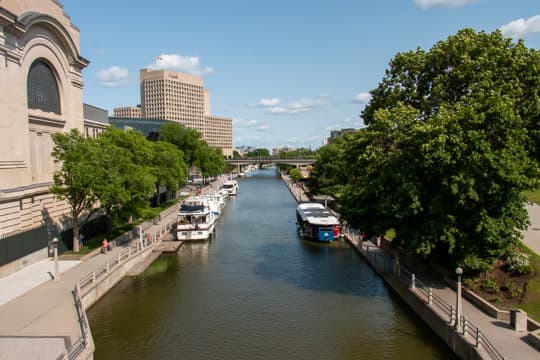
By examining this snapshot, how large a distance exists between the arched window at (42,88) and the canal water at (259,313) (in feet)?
52.2

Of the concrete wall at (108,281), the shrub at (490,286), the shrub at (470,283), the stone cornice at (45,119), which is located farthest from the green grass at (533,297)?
the stone cornice at (45,119)

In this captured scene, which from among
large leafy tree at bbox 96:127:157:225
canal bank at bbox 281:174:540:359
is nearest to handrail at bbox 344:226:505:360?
canal bank at bbox 281:174:540:359

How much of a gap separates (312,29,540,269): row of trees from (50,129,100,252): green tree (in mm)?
17797

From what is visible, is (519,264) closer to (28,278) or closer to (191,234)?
(28,278)

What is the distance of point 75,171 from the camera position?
101 feet

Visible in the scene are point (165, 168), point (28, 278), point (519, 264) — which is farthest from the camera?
point (165, 168)

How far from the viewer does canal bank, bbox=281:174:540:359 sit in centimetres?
1633

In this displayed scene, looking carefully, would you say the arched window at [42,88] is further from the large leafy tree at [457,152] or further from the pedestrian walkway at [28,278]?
the large leafy tree at [457,152]

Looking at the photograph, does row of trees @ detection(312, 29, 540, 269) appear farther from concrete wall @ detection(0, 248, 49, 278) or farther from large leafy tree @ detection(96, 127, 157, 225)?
concrete wall @ detection(0, 248, 49, 278)

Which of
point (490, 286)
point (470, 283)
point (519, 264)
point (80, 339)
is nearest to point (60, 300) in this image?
point (80, 339)

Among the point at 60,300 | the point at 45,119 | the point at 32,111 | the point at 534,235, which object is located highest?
the point at 32,111

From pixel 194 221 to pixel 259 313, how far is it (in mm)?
22071

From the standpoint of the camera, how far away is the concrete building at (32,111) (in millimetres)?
28781

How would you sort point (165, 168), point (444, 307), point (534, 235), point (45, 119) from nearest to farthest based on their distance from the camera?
point (444, 307)
point (534, 235)
point (45, 119)
point (165, 168)
